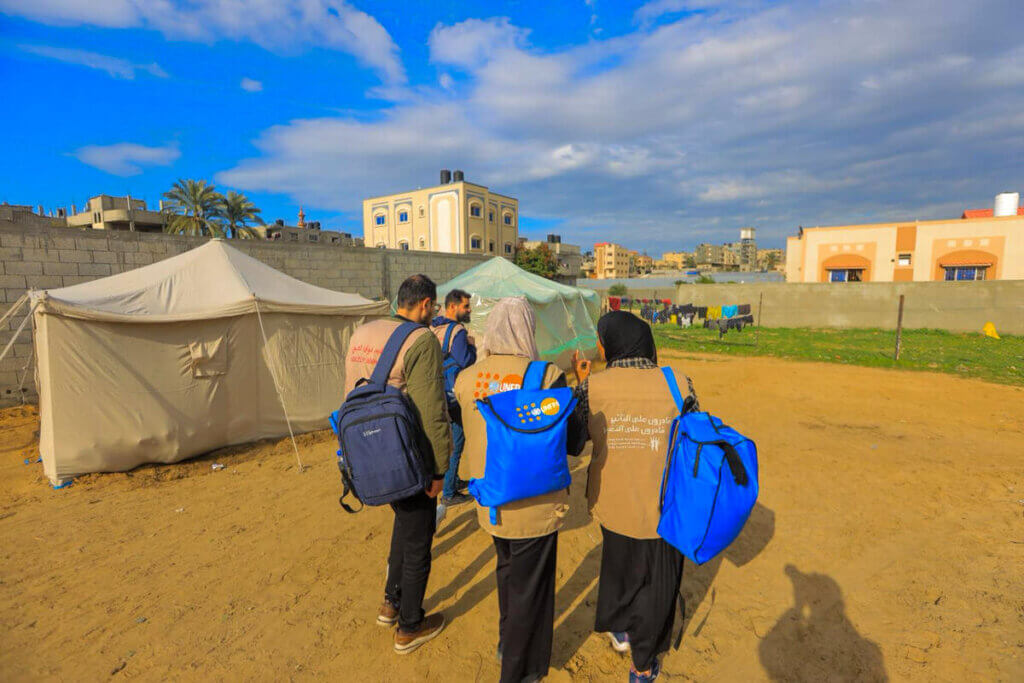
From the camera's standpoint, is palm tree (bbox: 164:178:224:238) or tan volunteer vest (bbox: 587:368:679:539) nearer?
tan volunteer vest (bbox: 587:368:679:539)

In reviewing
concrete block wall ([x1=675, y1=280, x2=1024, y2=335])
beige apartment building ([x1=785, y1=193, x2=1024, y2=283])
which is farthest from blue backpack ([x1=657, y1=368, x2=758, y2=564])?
beige apartment building ([x1=785, y1=193, x2=1024, y2=283])

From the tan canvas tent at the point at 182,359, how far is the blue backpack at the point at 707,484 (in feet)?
17.2

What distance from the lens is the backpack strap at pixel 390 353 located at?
220 centimetres

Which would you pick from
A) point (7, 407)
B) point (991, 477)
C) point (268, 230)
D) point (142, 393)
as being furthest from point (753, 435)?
point (268, 230)

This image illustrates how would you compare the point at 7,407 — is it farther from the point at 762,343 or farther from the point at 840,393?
the point at 762,343

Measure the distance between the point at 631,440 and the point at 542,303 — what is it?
7819 millimetres

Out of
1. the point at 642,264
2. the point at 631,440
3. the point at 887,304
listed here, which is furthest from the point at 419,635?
the point at 642,264

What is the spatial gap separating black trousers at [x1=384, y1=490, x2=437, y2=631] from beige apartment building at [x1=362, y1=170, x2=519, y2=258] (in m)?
38.5

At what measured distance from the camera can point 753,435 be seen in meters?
5.95

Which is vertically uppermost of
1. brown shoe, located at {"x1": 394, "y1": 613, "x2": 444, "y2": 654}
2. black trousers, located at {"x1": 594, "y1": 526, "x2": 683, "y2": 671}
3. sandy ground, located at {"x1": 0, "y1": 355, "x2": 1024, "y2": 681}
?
black trousers, located at {"x1": 594, "y1": 526, "x2": 683, "y2": 671}

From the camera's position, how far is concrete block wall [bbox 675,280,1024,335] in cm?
1730

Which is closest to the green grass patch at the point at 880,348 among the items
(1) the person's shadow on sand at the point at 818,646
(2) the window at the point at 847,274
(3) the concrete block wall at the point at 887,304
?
(3) the concrete block wall at the point at 887,304

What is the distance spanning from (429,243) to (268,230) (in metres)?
13.4

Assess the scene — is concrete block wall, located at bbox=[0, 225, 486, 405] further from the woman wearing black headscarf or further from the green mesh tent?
the woman wearing black headscarf
